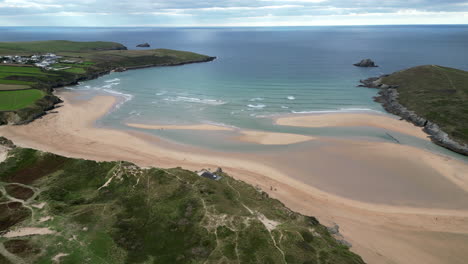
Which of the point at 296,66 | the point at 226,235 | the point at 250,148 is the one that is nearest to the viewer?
the point at 226,235

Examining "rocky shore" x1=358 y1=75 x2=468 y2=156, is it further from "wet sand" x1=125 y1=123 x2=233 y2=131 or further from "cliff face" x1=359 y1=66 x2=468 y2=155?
"wet sand" x1=125 y1=123 x2=233 y2=131

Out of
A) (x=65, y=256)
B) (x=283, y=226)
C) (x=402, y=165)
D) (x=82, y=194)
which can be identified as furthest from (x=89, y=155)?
(x=402, y=165)

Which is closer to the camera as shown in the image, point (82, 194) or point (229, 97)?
point (82, 194)

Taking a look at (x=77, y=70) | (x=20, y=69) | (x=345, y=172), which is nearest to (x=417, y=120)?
(x=345, y=172)

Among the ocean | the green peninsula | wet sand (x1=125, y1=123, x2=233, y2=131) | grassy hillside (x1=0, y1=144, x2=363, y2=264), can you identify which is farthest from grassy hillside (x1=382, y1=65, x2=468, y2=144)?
the green peninsula

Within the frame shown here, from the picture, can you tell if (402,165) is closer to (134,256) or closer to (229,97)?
(134,256)
